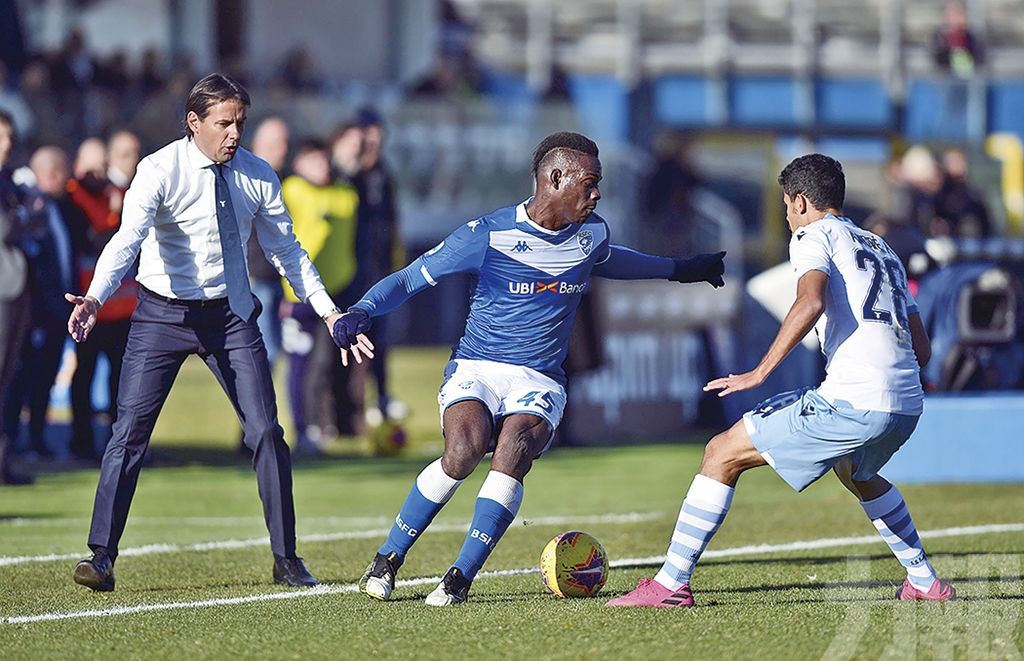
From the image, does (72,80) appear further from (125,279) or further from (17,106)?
(125,279)

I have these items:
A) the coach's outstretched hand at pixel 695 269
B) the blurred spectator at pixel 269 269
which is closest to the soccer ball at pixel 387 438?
the blurred spectator at pixel 269 269

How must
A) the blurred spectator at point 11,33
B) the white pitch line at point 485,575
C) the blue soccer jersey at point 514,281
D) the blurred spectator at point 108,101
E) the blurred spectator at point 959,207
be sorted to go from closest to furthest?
the white pitch line at point 485,575, the blue soccer jersey at point 514,281, the blurred spectator at point 959,207, the blurred spectator at point 108,101, the blurred spectator at point 11,33

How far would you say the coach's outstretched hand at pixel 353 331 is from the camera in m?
7.26

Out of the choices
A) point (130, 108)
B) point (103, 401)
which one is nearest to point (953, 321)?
point (103, 401)

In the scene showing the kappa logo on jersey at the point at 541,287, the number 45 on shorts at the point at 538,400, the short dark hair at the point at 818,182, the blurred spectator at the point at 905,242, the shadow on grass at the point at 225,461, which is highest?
the short dark hair at the point at 818,182

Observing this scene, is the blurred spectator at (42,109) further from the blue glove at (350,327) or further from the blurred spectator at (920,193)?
the blue glove at (350,327)

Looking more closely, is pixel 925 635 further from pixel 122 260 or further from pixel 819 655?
pixel 122 260

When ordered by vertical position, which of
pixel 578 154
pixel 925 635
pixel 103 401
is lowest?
pixel 103 401

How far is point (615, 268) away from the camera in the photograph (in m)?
7.91

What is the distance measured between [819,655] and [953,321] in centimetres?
899

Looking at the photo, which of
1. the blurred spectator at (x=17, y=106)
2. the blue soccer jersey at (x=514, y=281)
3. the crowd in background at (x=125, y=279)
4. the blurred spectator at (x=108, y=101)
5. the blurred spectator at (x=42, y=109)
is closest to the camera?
the blue soccer jersey at (x=514, y=281)

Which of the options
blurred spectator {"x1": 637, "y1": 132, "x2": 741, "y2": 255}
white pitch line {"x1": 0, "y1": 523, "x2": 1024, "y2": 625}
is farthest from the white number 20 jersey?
blurred spectator {"x1": 637, "y1": 132, "x2": 741, "y2": 255}

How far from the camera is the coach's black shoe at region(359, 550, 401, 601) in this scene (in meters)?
7.31

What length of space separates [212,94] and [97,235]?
→ 5458 millimetres
